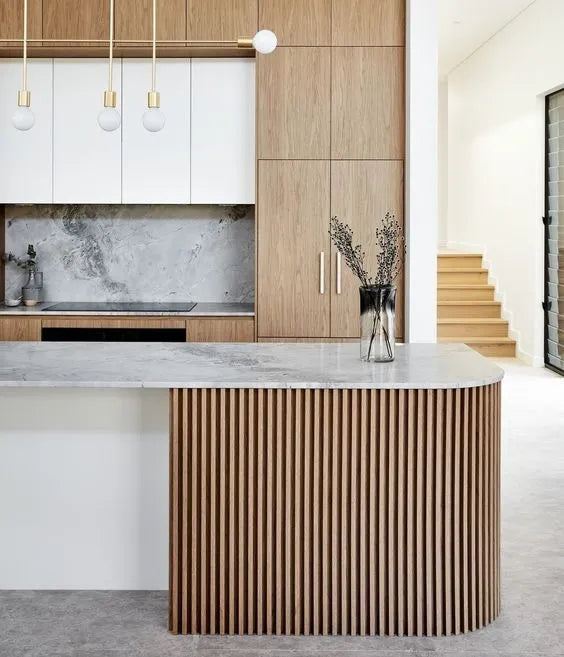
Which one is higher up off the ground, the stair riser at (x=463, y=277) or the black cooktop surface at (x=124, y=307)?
the stair riser at (x=463, y=277)

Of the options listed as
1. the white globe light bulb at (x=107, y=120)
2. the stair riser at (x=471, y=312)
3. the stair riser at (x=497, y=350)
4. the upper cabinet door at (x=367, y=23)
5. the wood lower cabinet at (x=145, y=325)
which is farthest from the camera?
the stair riser at (x=471, y=312)

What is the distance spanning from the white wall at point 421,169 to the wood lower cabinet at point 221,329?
0.89 m

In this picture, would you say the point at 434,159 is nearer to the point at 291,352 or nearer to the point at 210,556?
the point at 291,352

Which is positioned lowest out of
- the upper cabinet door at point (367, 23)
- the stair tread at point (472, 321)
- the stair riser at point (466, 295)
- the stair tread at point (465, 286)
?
the stair tread at point (472, 321)

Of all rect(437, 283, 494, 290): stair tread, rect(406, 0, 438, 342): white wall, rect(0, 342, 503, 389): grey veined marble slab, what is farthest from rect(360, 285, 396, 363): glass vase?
rect(437, 283, 494, 290): stair tread

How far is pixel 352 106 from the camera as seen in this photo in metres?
5.00

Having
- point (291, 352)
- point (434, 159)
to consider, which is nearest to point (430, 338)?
point (434, 159)

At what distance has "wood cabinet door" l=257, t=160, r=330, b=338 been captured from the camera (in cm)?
503

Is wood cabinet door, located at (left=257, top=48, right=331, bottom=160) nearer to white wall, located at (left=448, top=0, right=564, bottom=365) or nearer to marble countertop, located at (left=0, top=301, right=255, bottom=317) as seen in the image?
marble countertop, located at (left=0, top=301, right=255, bottom=317)

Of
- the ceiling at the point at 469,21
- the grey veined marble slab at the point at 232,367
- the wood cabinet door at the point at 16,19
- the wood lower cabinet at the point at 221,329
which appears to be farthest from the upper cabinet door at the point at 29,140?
the ceiling at the point at 469,21

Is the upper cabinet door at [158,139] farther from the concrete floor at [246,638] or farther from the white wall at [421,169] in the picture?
the concrete floor at [246,638]

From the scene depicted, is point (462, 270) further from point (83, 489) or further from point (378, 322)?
point (83, 489)

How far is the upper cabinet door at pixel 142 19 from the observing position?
16.3ft

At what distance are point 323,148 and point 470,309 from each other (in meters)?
5.58
